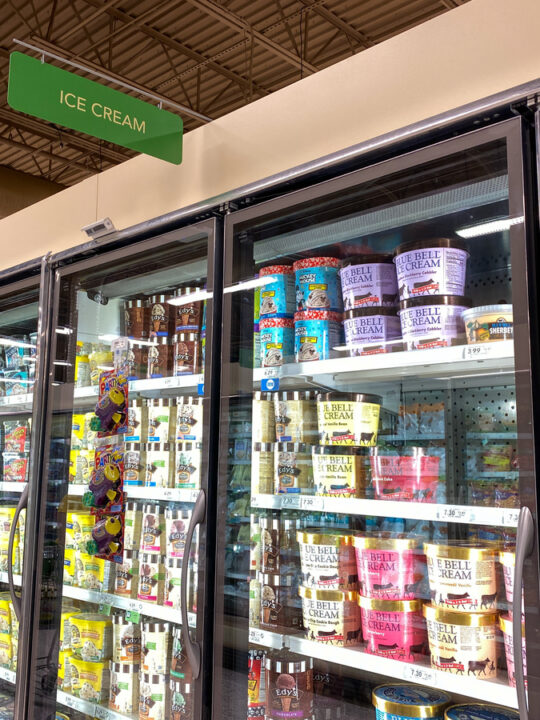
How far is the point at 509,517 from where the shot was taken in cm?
131

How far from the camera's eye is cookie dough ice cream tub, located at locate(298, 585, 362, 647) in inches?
68.4

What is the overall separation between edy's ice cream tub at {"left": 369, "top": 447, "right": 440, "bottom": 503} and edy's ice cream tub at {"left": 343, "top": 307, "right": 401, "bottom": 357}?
0.87ft

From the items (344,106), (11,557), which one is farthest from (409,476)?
(11,557)

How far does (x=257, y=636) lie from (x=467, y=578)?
547mm

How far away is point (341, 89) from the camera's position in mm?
1631

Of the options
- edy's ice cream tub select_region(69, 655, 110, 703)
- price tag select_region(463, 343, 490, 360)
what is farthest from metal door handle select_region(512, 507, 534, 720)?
edy's ice cream tub select_region(69, 655, 110, 703)

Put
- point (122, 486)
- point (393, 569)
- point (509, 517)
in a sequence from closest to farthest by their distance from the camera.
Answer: point (509, 517)
point (393, 569)
point (122, 486)

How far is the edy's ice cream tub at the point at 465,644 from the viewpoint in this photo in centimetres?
145

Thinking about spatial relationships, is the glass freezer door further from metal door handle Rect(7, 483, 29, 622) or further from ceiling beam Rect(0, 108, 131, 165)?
ceiling beam Rect(0, 108, 131, 165)

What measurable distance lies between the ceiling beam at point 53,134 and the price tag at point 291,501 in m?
7.57

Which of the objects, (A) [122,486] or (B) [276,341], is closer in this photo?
(B) [276,341]

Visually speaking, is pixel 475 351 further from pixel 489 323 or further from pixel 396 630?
pixel 396 630

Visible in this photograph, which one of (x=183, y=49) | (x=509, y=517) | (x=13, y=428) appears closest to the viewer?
(x=509, y=517)

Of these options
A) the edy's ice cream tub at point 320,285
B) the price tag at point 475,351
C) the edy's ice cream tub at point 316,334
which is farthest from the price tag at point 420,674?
the edy's ice cream tub at point 320,285
